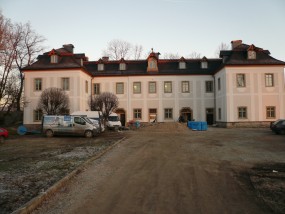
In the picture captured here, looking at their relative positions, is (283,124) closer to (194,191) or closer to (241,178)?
(241,178)

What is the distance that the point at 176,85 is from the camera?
32.4 meters

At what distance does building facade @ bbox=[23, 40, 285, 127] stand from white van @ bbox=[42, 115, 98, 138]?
8.45 m

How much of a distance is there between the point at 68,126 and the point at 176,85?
58.1 feet

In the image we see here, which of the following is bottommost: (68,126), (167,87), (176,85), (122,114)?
(68,126)

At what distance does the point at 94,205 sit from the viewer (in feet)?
16.9

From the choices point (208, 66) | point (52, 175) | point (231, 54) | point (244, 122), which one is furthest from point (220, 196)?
point (208, 66)

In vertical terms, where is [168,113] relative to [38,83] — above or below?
below

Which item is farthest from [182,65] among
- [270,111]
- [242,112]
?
[270,111]

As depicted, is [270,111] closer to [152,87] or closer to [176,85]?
[176,85]

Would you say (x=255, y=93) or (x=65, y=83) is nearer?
(x=255, y=93)

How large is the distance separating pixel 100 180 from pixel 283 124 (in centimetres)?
1873

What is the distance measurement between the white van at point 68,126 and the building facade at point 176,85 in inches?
333

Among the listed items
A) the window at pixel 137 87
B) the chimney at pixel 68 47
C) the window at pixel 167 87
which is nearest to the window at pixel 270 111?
the window at pixel 167 87

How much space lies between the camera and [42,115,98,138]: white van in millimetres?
19188
